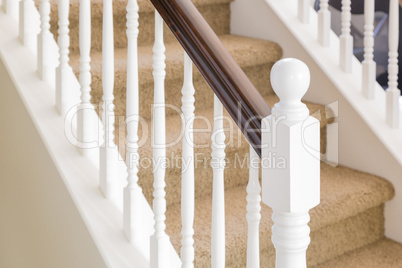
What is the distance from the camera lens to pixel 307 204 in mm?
1273

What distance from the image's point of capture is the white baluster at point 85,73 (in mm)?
Result: 1777

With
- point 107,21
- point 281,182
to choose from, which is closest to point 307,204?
point 281,182

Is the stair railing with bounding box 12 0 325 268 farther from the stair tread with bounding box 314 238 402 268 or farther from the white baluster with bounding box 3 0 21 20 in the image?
the stair tread with bounding box 314 238 402 268

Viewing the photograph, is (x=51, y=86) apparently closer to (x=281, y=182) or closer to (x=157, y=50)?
(x=157, y=50)

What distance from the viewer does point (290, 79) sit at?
46.6 inches

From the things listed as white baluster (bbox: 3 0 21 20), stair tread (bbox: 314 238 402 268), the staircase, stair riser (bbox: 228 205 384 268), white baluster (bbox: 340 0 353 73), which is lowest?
stair tread (bbox: 314 238 402 268)

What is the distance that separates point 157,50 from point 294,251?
23.0 inches

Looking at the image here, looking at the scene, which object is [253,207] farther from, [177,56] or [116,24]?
[116,24]

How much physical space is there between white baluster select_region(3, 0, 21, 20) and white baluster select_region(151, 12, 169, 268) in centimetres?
87

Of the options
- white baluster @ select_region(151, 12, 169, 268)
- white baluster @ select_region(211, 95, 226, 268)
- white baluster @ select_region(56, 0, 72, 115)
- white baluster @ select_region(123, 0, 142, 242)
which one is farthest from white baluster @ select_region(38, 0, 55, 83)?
white baluster @ select_region(211, 95, 226, 268)

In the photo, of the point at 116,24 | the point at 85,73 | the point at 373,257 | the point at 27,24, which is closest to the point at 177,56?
the point at 116,24

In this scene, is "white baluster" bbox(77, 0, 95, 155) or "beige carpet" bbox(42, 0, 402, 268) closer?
"white baluster" bbox(77, 0, 95, 155)

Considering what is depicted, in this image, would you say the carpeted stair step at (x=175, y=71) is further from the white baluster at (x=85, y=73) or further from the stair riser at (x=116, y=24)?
the white baluster at (x=85, y=73)

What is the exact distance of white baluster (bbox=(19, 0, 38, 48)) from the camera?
206 cm
